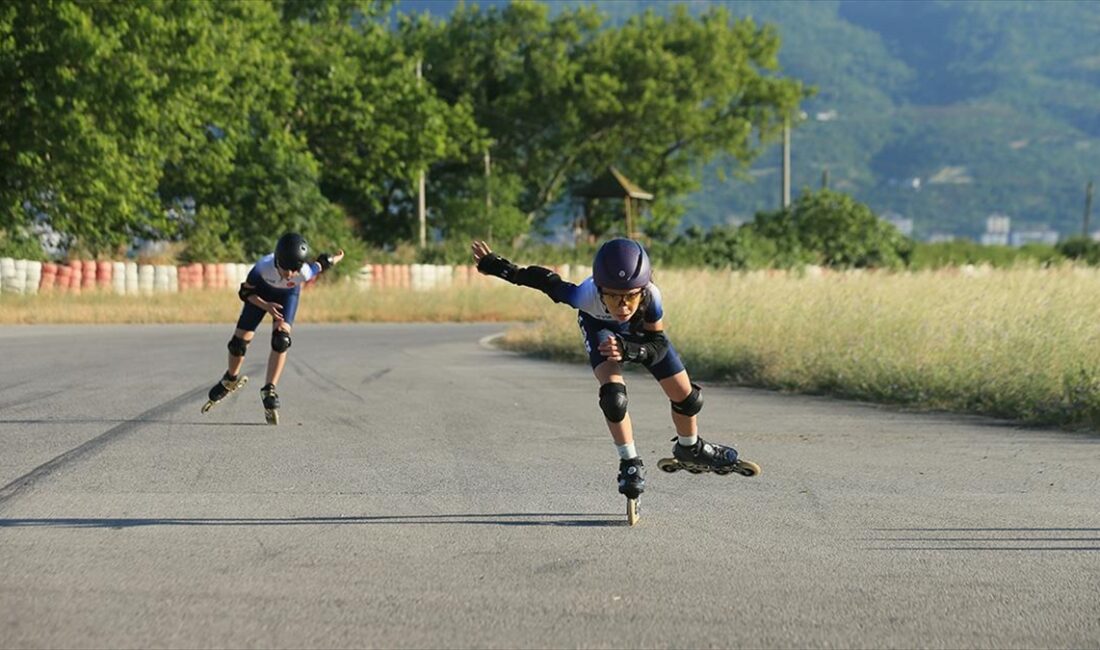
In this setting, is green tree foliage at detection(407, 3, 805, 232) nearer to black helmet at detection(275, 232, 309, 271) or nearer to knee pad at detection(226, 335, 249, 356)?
knee pad at detection(226, 335, 249, 356)

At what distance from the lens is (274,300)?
12594mm

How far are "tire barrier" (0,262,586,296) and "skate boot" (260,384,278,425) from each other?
20032 millimetres

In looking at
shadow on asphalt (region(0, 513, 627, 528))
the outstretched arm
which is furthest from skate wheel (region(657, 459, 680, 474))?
the outstretched arm

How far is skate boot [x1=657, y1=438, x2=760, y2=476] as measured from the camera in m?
7.92

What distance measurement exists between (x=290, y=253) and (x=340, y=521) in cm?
485

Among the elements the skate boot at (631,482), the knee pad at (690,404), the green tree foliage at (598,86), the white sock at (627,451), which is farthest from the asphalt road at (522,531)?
the green tree foliage at (598,86)

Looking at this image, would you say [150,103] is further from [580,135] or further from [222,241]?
[580,135]

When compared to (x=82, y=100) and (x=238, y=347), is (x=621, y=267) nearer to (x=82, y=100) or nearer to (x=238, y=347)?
(x=238, y=347)

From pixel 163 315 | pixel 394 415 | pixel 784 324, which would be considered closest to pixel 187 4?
pixel 163 315

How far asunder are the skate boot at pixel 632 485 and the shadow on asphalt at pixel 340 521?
0.07 metres

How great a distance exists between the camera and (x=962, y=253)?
204 ft

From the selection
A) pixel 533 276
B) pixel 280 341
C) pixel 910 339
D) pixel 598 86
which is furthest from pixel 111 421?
pixel 598 86

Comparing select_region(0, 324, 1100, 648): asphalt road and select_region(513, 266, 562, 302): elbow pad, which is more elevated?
select_region(513, 266, 562, 302): elbow pad

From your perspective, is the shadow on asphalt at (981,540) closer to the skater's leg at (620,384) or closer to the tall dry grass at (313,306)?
the skater's leg at (620,384)
